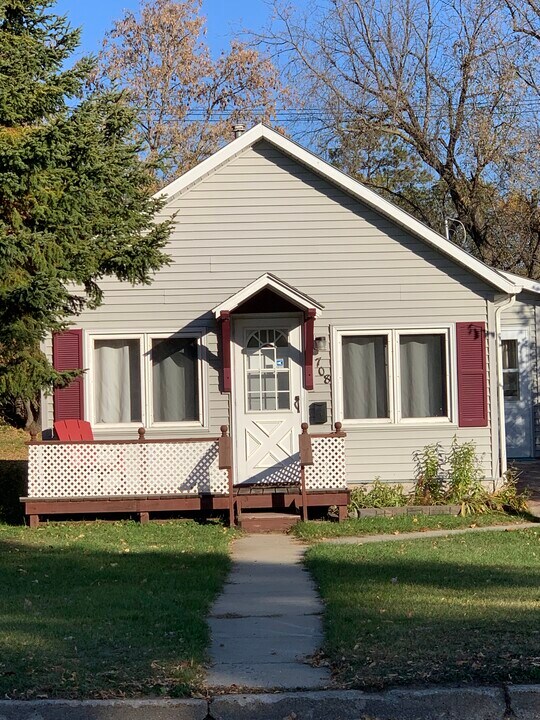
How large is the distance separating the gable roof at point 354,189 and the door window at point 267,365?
91.1 inches

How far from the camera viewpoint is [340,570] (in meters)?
9.64

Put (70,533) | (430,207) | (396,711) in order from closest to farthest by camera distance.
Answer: (396,711) < (70,533) < (430,207)

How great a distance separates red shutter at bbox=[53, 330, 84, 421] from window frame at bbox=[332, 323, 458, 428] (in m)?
3.73

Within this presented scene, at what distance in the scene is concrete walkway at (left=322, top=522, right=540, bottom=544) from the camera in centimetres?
1213

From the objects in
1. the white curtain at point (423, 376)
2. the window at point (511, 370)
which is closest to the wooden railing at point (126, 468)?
the white curtain at point (423, 376)

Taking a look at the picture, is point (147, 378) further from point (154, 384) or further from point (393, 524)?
point (393, 524)

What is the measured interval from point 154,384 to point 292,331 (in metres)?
2.17

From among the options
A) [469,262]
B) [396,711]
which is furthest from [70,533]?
[396,711]

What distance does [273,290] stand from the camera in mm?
13695

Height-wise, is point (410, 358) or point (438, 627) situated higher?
point (410, 358)

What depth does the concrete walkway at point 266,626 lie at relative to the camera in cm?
608

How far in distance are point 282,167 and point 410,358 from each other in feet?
11.2

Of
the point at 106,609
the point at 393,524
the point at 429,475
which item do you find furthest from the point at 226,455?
the point at 106,609

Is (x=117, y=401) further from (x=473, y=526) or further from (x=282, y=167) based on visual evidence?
(x=473, y=526)
